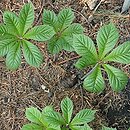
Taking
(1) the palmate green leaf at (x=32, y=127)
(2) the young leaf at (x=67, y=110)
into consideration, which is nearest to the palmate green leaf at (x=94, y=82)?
(2) the young leaf at (x=67, y=110)

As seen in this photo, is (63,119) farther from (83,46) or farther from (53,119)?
(83,46)

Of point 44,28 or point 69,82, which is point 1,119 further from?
point 44,28

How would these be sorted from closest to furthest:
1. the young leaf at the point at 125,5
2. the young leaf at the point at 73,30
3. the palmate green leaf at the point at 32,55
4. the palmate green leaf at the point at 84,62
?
the palmate green leaf at the point at 84,62, the palmate green leaf at the point at 32,55, the young leaf at the point at 73,30, the young leaf at the point at 125,5

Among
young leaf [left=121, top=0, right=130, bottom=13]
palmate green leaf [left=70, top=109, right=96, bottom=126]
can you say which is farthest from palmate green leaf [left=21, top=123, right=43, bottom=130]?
young leaf [left=121, top=0, right=130, bottom=13]

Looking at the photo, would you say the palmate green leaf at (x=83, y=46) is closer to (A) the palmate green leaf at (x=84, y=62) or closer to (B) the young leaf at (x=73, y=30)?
(A) the palmate green leaf at (x=84, y=62)

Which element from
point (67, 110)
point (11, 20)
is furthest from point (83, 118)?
point (11, 20)

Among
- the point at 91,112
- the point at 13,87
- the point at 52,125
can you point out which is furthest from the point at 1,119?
the point at 91,112
